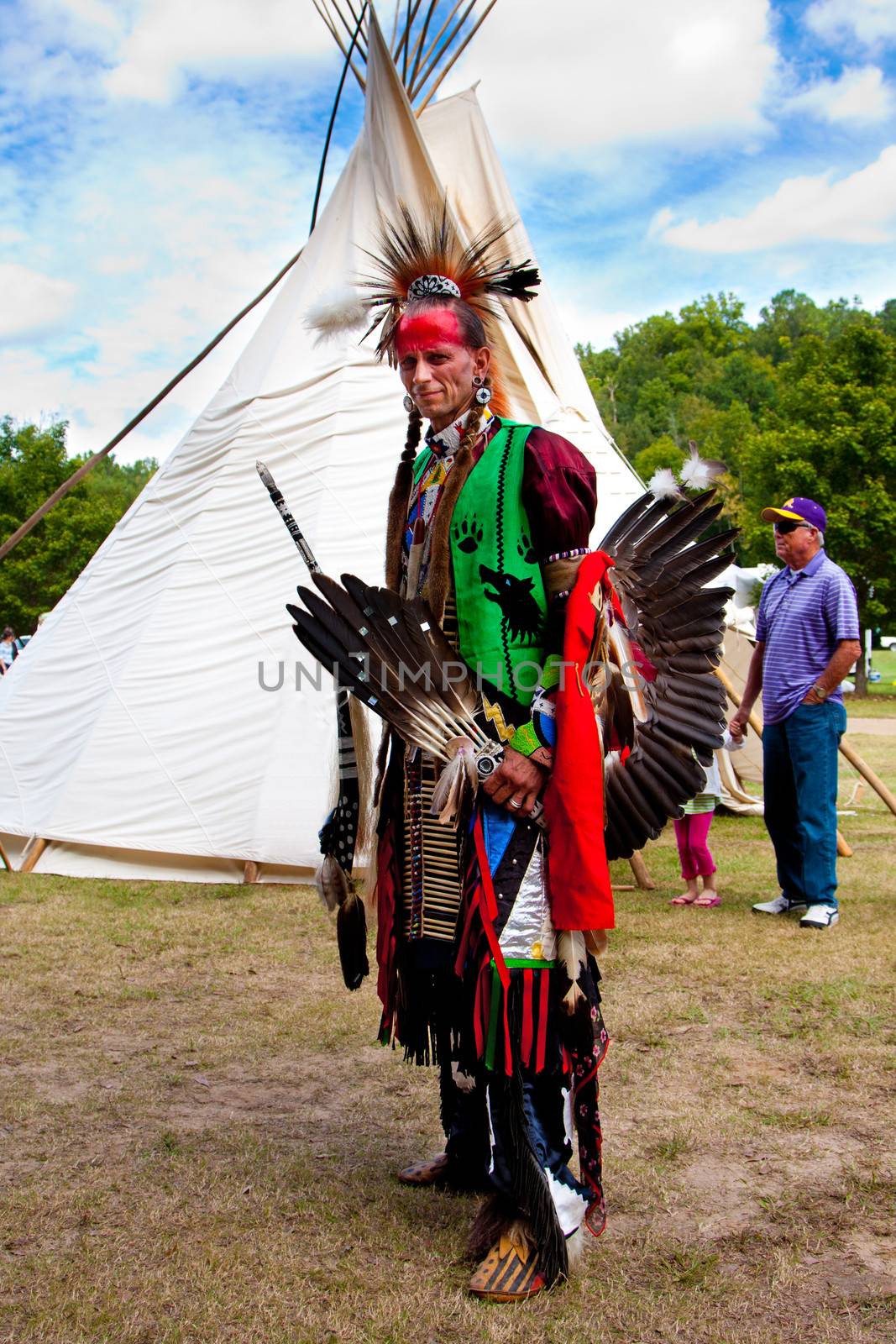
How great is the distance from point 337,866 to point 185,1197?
2.55 feet

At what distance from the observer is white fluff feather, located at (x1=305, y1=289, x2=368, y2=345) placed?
259cm

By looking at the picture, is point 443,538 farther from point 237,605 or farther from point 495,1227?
point 237,605

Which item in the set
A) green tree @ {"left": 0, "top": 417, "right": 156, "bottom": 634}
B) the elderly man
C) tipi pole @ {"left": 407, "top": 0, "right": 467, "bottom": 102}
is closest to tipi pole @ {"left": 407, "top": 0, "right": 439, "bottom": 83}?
tipi pole @ {"left": 407, "top": 0, "right": 467, "bottom": 102}

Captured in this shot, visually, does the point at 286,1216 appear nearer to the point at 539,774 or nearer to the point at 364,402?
the point at 539,774

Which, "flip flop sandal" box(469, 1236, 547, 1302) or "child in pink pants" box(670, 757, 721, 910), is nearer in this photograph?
"flip flop sandal" box(469, 1236, 547, 1302)

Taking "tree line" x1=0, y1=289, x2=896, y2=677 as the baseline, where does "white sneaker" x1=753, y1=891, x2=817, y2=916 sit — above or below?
below

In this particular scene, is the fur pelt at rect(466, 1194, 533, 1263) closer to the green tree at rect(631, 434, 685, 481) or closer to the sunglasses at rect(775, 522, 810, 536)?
the sunglasses at rect(775, 522, 810, 536)

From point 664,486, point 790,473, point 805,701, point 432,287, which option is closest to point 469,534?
point 432,287

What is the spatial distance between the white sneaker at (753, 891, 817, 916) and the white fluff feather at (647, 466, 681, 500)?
2834mm

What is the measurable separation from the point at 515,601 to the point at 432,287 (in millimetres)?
708

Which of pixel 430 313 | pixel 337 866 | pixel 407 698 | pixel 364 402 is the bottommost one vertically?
pixel 337 866

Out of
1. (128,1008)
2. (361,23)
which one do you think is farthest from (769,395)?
(128,1008)

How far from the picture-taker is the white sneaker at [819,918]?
15.9 ft

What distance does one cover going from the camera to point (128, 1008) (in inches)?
152
